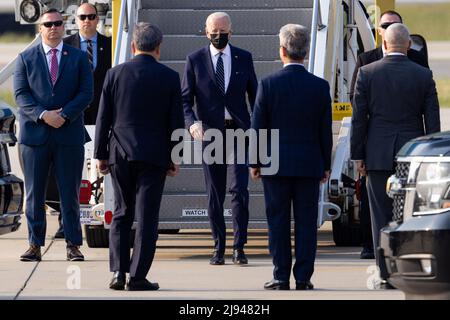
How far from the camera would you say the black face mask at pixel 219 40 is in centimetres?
1312

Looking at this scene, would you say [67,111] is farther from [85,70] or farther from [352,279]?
[352,279]

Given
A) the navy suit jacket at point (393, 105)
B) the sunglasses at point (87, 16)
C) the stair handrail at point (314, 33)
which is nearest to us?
the navy suit jacket at point (393, 105)

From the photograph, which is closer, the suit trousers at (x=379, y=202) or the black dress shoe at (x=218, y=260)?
the suit trousers at (x=379, y=202)

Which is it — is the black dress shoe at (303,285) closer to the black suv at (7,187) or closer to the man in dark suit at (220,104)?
the man in dark suit at (220,104)

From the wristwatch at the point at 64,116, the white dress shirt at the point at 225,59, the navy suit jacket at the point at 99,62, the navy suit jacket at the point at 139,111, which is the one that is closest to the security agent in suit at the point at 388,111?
the navy suit jacket at the point at 139,111

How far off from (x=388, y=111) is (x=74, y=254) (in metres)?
3.28

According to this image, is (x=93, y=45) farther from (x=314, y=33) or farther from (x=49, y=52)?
(x=314, y=33)

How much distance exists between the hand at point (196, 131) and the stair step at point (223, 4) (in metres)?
1.95

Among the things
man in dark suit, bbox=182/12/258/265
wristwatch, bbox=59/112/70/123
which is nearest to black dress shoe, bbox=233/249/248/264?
man in dark suit, bbox=182/12/258/265

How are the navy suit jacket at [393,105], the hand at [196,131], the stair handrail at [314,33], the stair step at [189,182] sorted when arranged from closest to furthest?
the navy suit jacket at [393,105] < the hand at [196,131] < the stair step at [189,182] < the stair handrail at [314,33]

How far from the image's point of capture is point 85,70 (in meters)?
13.3
